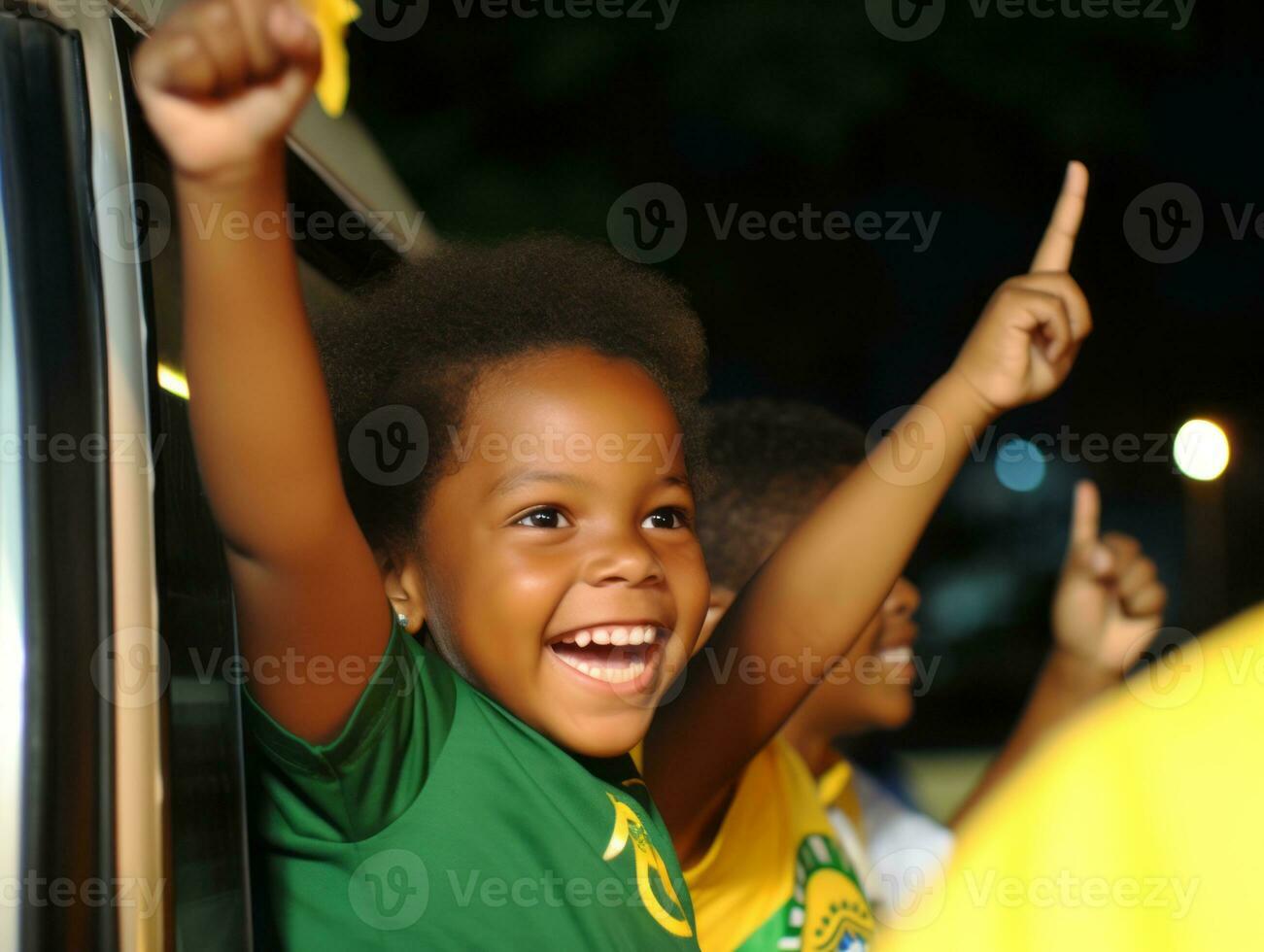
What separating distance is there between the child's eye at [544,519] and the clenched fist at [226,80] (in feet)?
1.49

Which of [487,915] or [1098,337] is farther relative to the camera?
[1098,337]

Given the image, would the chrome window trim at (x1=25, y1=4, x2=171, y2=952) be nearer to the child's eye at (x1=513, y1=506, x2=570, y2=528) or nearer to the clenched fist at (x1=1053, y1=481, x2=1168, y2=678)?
the child's eye at (x1=513, y1=506, x2=570, y2=528)

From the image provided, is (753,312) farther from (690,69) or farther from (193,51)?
(193,51)

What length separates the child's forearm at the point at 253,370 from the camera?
913 mm

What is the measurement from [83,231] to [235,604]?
297mm

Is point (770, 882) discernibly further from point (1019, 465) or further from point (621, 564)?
point (1019, 465)

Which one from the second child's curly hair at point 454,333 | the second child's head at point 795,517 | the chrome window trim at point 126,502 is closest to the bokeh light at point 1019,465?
the second child's head at point 795,517

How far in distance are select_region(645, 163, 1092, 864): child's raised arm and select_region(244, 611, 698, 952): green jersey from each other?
0.51m

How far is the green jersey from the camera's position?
107 centimetres

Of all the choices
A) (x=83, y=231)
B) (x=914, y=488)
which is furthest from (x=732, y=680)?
(x=83, y=231)

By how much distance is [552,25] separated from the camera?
224 cm

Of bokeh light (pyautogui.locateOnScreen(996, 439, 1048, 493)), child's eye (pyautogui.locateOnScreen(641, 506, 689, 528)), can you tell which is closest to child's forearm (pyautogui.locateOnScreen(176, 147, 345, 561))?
child's eye (pyautogui.locateOnScreen(641, 506, 689, 528))

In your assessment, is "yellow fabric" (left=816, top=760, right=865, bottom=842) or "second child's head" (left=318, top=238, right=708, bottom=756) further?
"yellow fabric" (left=816, top=760, right=865, bottom=842)

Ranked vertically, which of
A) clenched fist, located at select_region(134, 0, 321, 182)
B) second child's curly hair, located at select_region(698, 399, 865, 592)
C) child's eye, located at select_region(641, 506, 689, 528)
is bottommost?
child's eye, located at select_region(641, 506, 689, 528)
